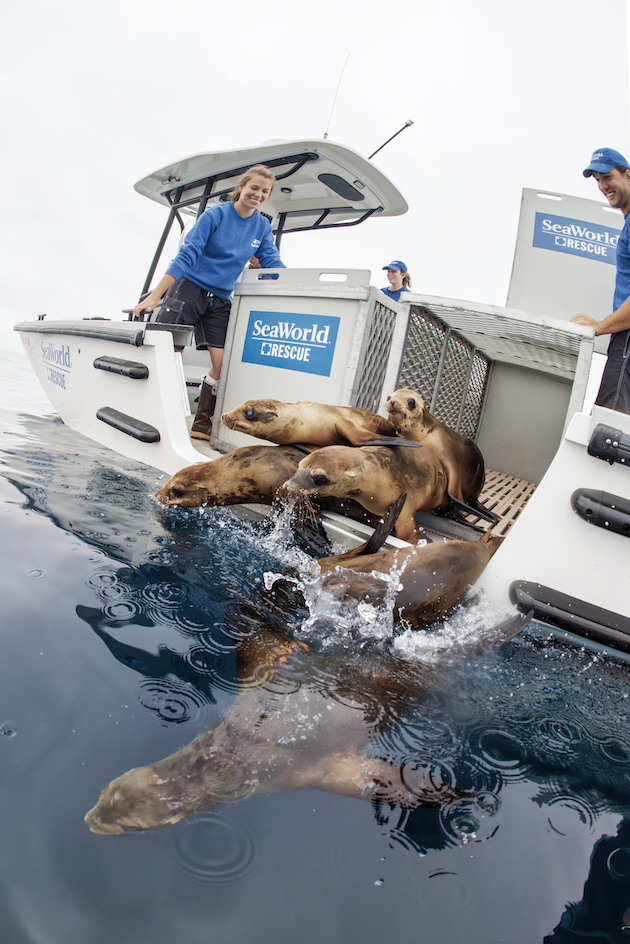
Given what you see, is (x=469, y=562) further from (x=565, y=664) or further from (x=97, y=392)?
(x=97, y=392)

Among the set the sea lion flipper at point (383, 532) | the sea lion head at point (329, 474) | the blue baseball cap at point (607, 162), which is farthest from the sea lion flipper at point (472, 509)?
the blue baseball cap at point (607, 162)

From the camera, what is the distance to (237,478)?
275 centimetres

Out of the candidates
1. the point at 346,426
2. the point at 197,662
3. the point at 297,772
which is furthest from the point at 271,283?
the point at 297,772

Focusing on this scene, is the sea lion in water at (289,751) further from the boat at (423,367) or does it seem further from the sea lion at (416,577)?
the boat at (423,367)

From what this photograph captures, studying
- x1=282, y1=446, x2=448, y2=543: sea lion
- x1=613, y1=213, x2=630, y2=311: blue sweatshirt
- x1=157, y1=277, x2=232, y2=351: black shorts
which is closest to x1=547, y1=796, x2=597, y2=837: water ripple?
x1=282, y1=446, x2=448, y2=543: sea lion

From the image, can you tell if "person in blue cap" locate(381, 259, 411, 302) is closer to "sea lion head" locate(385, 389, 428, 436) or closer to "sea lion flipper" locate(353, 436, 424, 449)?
"sea lion head" locate(385, 389, 428, 436)

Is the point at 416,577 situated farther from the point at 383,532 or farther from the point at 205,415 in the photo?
the point at 205,415

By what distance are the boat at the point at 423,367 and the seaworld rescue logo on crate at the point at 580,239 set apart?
12 mm

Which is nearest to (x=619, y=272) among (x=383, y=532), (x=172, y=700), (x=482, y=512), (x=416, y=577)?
(x=482, y=512)

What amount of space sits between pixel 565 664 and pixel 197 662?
4.72 feet

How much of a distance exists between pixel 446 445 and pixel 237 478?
1.20 m

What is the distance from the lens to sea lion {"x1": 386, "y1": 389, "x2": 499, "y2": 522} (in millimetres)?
2922

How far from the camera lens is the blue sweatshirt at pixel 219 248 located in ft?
12.8

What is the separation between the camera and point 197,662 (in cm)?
160
